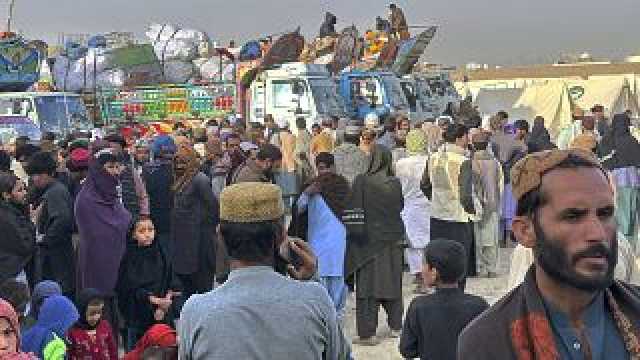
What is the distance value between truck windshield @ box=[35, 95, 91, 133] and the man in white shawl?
10.5 metres

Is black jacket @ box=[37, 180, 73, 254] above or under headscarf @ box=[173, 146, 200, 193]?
under

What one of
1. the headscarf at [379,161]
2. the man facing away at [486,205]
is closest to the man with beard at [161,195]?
the headscarf at [379,161]

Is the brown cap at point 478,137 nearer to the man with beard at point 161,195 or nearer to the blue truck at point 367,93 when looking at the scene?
the man with beard at point 161,195

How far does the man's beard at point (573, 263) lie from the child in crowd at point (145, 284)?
4528mm

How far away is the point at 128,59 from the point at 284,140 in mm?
9761

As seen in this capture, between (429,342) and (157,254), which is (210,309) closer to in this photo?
(429,342)

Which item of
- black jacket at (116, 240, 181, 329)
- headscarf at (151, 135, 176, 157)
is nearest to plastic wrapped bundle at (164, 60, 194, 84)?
headscarf at (151, 135, 176, 157)

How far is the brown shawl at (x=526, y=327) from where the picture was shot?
1873 mm

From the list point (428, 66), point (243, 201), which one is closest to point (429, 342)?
point (243, 201)

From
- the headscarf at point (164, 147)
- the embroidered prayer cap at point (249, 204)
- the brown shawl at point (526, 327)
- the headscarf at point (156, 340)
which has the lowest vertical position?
the headscarf at point (156, 340)

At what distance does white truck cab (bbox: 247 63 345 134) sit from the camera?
1769cm

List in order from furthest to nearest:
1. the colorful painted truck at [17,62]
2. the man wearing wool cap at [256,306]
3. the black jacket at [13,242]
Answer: the colorful painted truck at [17,62], the black jacket at [13,242], the man wearing wool cap at [256,306]

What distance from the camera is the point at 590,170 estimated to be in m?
1.97

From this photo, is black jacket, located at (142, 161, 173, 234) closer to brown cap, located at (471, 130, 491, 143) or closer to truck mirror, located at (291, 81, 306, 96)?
brown cap, located at (471, 130, 491, 143)
